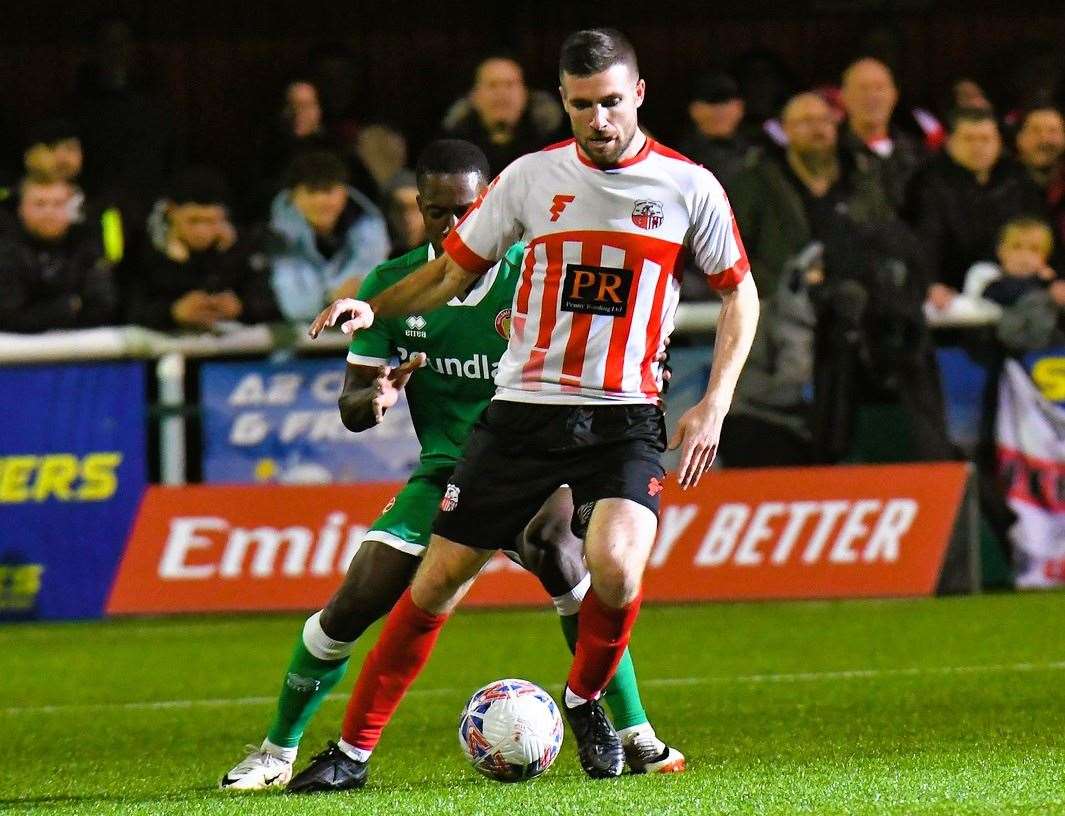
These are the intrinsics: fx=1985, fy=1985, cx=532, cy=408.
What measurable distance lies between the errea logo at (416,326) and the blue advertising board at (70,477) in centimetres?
522

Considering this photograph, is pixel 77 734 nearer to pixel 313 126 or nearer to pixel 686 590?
pixel 686 590

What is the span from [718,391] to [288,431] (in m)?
5.92

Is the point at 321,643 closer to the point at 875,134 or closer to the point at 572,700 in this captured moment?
the point at 572,700

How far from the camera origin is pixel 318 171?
11117mm

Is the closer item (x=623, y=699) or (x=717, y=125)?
(x=623, y=699)

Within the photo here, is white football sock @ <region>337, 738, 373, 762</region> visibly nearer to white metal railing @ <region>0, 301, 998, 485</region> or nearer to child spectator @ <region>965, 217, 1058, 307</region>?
white metal railing @ <region>0, 301, 998, 485</region>

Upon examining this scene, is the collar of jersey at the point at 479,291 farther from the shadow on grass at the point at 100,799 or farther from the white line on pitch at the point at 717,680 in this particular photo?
the white line on pitch at the point at 717,680

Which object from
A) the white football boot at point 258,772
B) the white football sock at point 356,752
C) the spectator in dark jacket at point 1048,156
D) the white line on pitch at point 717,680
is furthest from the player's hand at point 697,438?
the spectator in dark jacket at point 1048,156

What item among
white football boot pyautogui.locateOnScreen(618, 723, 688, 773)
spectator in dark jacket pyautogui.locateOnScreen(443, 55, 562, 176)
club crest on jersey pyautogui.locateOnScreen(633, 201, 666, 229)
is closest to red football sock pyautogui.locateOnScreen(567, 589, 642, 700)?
white football boot pyautogui.locateOnScreen(618, 723, 688, 773)

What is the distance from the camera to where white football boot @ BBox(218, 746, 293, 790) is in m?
5.88

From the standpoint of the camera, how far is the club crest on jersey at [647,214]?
5.55m

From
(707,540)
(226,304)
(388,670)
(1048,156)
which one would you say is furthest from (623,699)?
(1048,156)

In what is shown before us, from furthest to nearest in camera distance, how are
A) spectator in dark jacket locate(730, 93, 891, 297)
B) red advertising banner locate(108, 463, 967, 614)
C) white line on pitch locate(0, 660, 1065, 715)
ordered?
1. spectator in dark jacket locate(730, 93, 891, 297)
2. red advertising banner locate(108, 463, 967, 614)
3. white line on pitch locate(0, 660, 1065, 715)

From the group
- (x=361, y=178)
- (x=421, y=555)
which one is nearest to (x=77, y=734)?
(x=421, y=555)
